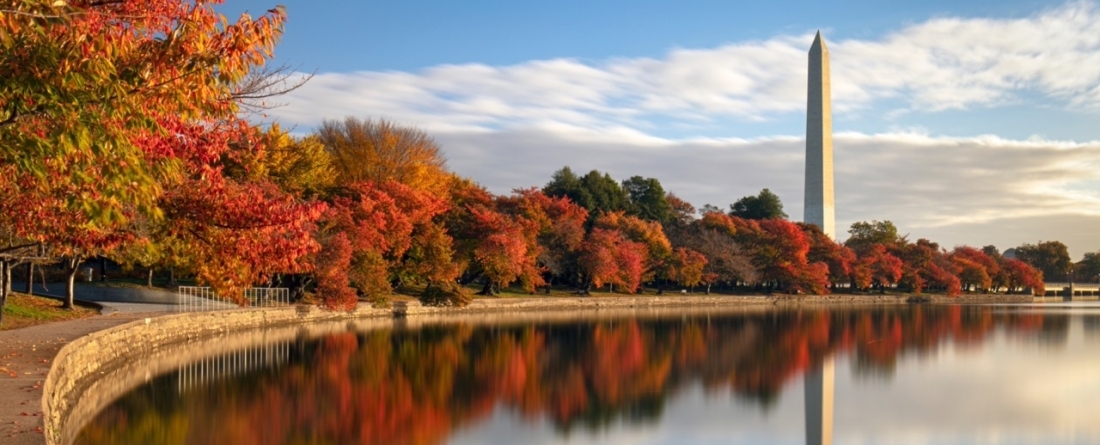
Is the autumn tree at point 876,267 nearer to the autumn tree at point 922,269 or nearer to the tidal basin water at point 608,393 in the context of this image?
the autumn tree at point 922,269

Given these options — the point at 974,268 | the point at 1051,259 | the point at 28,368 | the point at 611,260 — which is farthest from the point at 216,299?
the point at 1051,259

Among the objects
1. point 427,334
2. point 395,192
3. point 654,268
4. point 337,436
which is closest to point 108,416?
point 337,436

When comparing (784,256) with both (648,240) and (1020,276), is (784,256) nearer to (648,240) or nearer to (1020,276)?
(648,240)

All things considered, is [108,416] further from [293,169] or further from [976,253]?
[976,253]

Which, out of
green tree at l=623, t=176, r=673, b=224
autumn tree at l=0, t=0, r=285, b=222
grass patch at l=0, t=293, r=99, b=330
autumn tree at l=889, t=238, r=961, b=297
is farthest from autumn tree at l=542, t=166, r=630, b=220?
autumn tree at l=0, t=0, r=285, b=222

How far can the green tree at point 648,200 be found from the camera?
3093 inches

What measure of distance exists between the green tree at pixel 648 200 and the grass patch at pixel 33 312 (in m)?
52.0

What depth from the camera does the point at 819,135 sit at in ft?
222

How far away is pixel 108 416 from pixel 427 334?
61.4 feet

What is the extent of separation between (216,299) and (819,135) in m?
45.0

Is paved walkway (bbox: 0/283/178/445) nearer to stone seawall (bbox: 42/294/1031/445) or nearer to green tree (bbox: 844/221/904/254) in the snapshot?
stone seawall (bbox: 42/294/1031/445)

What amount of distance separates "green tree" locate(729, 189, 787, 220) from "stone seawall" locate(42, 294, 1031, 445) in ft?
104

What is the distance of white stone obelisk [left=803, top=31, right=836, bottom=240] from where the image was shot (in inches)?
2621

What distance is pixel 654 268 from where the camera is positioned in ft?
220
